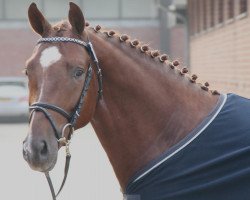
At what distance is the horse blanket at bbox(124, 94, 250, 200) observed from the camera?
10.3ft

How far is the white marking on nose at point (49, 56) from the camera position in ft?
10.00

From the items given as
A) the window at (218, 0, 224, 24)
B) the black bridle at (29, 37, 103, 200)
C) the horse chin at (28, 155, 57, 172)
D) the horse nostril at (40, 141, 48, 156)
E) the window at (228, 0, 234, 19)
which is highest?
the black bridle at (29, 37, 103, 200)

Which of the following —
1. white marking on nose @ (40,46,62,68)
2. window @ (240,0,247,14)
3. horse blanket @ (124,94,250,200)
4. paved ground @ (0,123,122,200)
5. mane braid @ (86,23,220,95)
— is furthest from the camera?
window @ (240,0,247,14)

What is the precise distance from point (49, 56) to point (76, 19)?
28 centimetres

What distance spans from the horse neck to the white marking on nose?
0.94 feet

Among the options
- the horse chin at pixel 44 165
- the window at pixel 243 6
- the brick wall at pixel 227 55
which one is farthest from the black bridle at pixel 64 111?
the window at pixel 243 6

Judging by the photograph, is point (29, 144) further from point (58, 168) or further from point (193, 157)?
point (58, 168)

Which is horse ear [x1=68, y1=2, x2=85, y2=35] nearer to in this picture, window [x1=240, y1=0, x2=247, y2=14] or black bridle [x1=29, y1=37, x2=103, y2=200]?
black bridle [x1=29, y1=37, x2=103, y2=200]

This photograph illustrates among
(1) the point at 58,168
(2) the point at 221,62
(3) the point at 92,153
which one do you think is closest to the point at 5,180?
(1) the point at 58,168

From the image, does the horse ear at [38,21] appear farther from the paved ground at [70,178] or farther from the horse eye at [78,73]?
the paved ground at [70,178]

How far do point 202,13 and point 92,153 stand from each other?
6.62 meters

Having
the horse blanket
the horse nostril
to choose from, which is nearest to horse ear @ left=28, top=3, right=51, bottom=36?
the horse nostril

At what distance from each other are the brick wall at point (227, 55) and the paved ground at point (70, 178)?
2902 mm

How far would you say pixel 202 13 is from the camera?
55.8 feet
